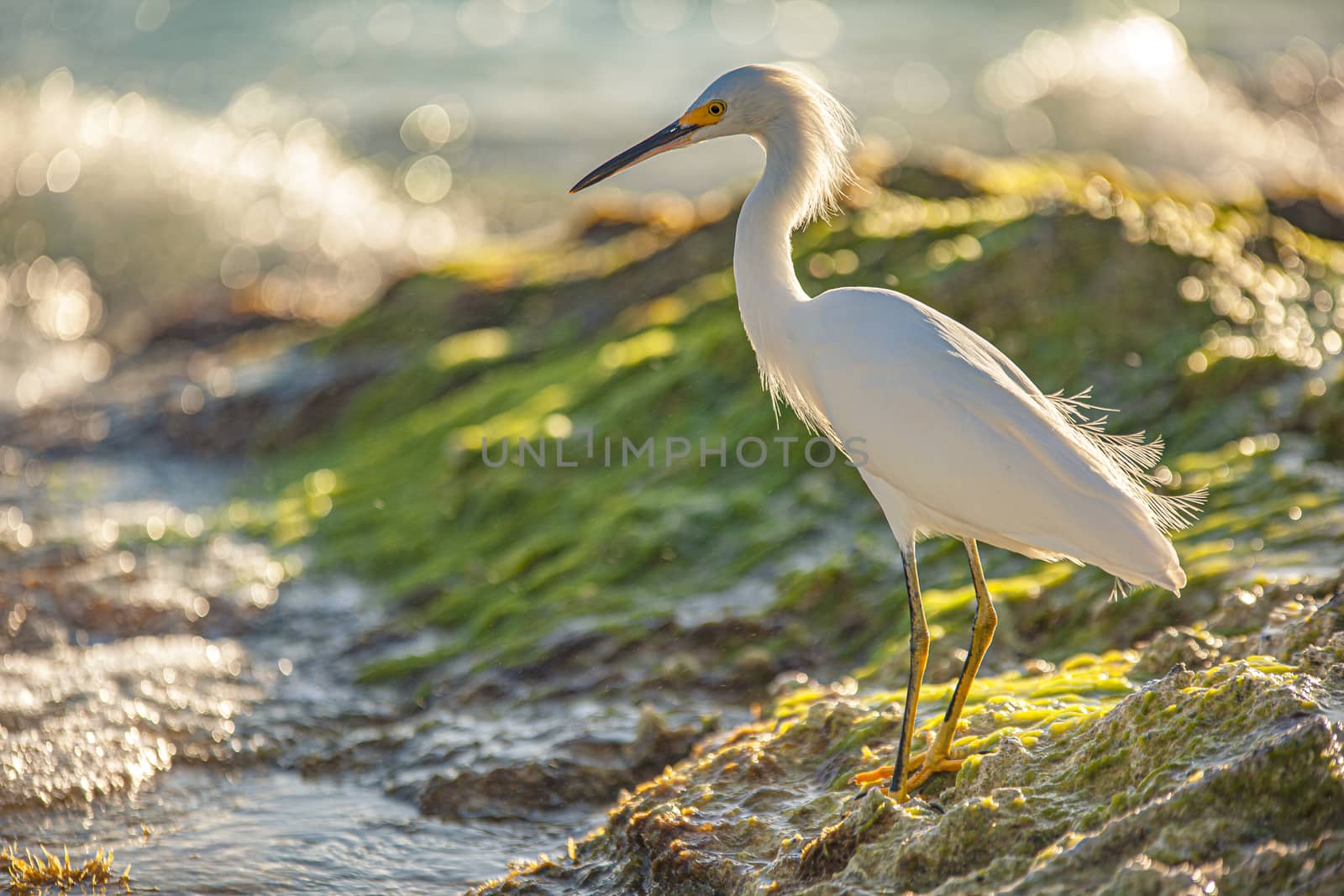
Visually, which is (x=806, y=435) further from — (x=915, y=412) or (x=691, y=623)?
(x=915, y=412)

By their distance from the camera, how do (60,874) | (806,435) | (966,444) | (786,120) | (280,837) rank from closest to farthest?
(966,444) < (60,874) < (786,120) < (280,837) < (806,435)

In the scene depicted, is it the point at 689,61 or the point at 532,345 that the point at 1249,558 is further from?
the point at 689,61

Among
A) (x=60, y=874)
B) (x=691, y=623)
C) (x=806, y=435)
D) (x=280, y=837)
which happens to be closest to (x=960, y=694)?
(x=691, y=623)

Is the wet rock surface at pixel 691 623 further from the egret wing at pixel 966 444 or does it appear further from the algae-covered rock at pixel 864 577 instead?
the egret wing at pixel 966 444

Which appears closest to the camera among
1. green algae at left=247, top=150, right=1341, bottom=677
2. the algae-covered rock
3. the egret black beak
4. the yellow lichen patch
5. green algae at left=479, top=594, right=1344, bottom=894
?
green algae at left=479, top=594, right=1344, bottom=894

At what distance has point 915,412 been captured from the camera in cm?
395

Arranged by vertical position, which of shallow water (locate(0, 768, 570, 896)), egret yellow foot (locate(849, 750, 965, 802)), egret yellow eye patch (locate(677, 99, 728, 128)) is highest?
egret yellow eye patch (locate(677, 99, 728, 128))

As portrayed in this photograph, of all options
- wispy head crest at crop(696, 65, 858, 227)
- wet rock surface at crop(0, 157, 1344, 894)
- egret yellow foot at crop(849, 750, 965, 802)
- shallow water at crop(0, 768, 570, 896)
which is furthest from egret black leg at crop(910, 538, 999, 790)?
shallow water at crop(0, 768, 570, 896)

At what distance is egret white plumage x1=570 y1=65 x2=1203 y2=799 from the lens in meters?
3.81

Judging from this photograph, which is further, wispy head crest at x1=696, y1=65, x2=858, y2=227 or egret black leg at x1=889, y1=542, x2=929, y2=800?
wispy head crest at x1=696, y1=65, x2=858, y2=227

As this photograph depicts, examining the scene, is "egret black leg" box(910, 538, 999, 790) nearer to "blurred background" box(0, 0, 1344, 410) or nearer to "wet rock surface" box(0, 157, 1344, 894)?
"wet rock surface" box(0, 157, 1344, 894)

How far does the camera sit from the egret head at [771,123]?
4426 mm

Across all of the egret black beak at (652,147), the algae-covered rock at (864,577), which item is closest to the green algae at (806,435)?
the algae-covered rock at (864,577)

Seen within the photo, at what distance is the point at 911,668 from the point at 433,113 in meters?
27.8
